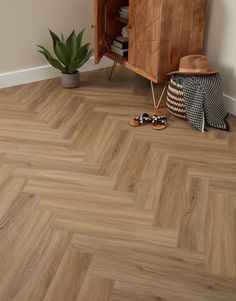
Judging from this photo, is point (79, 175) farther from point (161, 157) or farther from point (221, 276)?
point (221, 276)

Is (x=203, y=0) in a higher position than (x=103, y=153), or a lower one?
higher

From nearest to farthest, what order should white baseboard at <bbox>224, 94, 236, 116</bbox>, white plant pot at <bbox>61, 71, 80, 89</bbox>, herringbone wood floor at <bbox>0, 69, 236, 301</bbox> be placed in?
herringbone wood floor at <bbox>0, 69, 236, 301</bbox>
white baseboard at <bbox>224, 94, 236, 116</bbox>
white plant pot at <bbox>61, 71, 80, 89</bbox>

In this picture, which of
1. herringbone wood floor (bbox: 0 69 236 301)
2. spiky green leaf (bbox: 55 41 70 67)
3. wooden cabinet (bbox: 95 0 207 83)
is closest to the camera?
herringbone wood floor (bbox: 0 69 236 301)

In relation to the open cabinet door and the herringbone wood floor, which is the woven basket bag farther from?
the open cabinet door

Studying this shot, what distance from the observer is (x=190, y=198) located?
1.92 metres

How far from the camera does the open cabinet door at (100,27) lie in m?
2.78

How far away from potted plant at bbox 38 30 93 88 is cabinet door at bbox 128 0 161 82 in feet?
1.28

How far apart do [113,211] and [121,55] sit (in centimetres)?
156

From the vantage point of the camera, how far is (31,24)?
298 cm

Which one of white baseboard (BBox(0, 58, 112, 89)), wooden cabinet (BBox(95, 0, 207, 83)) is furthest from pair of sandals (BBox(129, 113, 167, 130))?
white baseboard (BBox(0, 58, 112, 89))

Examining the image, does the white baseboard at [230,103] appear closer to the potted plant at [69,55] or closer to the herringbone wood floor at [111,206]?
the herringbone wood floor at [111,206]

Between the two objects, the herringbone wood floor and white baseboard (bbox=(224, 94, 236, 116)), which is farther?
white baseboard (bbox=(224, 94, 236, 116))

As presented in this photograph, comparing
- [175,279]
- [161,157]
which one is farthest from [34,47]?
[175,279]

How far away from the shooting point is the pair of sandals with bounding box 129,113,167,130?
8.31 ft
